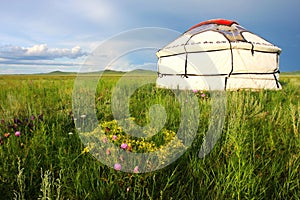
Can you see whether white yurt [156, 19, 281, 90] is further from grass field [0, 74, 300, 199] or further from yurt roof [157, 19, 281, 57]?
grass field [0, 74, 300, 199]

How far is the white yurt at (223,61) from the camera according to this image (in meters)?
7.07

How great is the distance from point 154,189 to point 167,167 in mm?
256

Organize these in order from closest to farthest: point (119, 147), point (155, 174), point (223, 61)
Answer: point (155, 174) → point (119, 147) → point (223, 61)

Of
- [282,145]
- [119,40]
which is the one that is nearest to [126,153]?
[119,40]

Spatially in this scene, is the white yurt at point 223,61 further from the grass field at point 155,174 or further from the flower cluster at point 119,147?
the flower cluster at point 119,147

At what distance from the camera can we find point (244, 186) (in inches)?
55.9

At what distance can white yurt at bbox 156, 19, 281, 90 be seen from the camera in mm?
7066

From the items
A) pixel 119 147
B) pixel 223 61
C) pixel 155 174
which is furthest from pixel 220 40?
pixel 155 174

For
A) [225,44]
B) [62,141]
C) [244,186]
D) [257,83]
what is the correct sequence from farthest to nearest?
[257,83], [225,44], [62,141], [244,186]

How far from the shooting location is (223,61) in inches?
278

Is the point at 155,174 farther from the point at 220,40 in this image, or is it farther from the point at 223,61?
the point at 220,40

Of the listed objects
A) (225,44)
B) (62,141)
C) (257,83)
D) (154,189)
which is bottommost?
(154,189)

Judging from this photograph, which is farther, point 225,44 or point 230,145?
point 225,44

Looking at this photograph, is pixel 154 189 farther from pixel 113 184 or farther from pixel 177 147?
pixel 177 147
